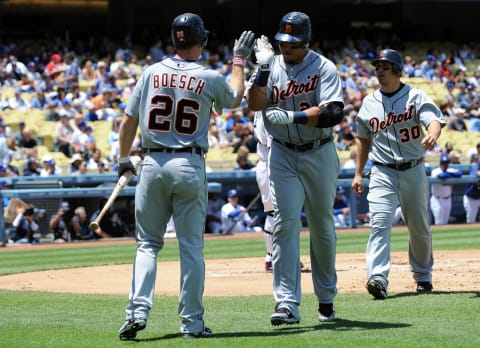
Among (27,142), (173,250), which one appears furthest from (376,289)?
(27,142)

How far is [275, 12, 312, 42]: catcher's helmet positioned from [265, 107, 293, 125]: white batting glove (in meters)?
0.53

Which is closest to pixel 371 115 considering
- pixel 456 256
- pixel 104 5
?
pixel 456 256

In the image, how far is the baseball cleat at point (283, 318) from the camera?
6863 mm

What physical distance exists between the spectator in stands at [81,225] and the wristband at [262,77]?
37.6 feet

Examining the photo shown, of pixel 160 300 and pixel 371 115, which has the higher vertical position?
→ pixel 371 115

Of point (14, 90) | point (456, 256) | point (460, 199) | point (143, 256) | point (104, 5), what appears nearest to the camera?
point (143, 256)

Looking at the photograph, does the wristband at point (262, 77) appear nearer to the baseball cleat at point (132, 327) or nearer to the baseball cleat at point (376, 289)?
the baseball cleat at point (132, 327)

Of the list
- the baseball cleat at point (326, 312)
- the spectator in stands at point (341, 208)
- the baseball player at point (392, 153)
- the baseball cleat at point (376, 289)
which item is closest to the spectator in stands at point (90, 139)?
the spectator in stands at point (341, 208)

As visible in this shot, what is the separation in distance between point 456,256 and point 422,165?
13.9 ft

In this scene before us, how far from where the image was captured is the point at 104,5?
3622cm

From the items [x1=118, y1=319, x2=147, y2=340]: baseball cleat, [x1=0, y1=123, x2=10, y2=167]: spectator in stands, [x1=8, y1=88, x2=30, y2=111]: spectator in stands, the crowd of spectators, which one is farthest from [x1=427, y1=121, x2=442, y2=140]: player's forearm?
[x1=8, y1=88, x2=30, y2=111]: spectator in stands

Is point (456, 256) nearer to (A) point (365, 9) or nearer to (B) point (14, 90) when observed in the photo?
(B) point (14, 90)

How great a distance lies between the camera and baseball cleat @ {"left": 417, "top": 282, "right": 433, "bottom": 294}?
883cm

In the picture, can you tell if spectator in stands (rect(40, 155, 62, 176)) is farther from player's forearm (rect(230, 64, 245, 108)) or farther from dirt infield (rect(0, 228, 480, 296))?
player's forearm (rect(230, 64, 245, 108))
